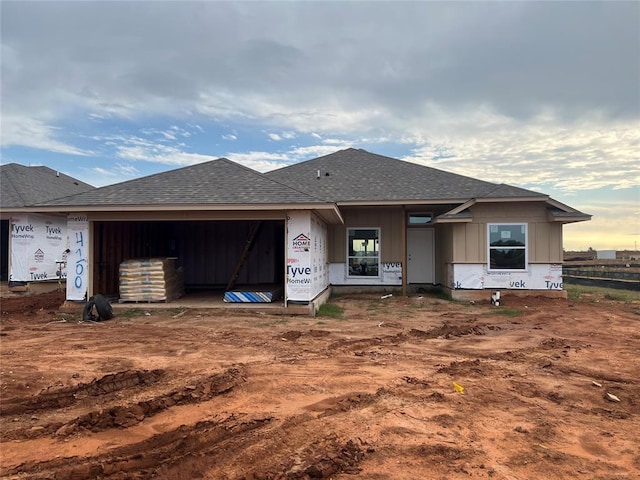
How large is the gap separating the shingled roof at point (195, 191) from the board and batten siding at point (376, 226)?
4557 mm

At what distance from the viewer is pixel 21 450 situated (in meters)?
→ 3.64

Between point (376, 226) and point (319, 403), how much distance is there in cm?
1185

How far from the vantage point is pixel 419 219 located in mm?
16500

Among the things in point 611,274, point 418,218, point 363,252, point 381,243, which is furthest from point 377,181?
point 611,274

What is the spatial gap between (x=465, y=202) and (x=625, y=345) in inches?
278

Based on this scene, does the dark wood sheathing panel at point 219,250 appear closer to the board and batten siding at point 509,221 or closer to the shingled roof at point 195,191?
the shingled roof at point 195,191

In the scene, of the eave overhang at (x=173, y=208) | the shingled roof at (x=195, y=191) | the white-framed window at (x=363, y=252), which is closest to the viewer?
the eave overhang at (x=173, y=208)

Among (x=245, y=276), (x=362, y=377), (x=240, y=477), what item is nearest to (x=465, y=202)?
(x=245, y=276)

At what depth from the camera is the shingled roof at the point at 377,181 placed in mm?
14670

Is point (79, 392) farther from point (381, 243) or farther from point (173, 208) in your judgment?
point (381, 243)

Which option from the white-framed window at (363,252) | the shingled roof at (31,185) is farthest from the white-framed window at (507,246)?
the shingled roof at (31,185)

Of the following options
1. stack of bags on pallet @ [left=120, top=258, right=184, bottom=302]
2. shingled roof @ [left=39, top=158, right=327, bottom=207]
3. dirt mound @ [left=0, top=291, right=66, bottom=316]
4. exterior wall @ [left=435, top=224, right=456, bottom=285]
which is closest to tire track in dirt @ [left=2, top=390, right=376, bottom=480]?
shingled roof @ [left=39, top=158, right=327, bottom=207]

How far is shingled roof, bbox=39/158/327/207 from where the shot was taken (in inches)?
436

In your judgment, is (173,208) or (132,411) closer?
(132,411)
